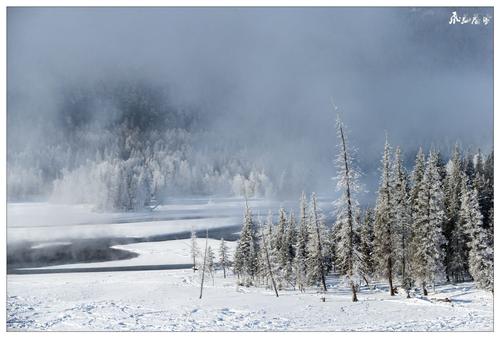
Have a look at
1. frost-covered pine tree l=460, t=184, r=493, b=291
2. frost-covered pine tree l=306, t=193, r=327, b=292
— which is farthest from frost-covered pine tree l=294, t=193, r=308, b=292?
frost-covered pine tree l=460, t=184, r=493, b=291

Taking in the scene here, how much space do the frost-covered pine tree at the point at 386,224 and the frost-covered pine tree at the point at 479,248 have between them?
18.4ft

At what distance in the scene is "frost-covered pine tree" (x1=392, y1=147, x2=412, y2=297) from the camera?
33094 mm

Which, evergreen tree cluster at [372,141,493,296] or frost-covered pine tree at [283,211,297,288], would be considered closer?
evergreen tree cluster at [372,141,493,296]

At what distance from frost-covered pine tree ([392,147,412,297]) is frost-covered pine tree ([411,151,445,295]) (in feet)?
1.95

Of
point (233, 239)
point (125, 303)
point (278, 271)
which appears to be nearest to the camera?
point (125, 303)

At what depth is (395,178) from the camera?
1335 inches

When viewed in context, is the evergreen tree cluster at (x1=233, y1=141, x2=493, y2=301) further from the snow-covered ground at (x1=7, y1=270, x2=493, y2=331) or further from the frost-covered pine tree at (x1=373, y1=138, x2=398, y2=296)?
the snow-covered ground at (x1=7, y1=270, x2=493, y2=331)

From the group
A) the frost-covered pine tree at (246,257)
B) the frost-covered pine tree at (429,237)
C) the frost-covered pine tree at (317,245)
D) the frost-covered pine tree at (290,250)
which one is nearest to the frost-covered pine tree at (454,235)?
the frost-covered pine tree at (429,237)

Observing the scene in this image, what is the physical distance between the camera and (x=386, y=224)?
33.6 meters

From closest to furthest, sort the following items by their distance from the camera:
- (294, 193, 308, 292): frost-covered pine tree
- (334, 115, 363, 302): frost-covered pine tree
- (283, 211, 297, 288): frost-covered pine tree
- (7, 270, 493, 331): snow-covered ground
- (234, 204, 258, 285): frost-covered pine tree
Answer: (7, 270, 493, 331): snow-covered ground
(334, 115, 363, 302): frost-covered pine tree
(294, 193, 308, 292): frost-covered pine tree
(283, 211, 297, 288): frost-covered pine tree
(234, 204, 258, 285): frost-covered pine tree
